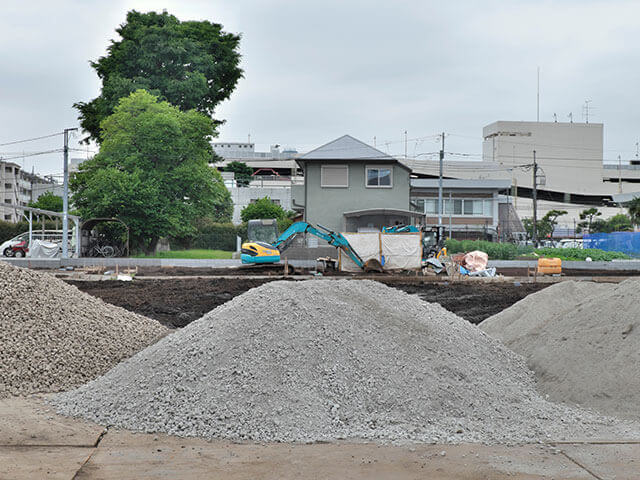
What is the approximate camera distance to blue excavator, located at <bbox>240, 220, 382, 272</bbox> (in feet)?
A: 82.5

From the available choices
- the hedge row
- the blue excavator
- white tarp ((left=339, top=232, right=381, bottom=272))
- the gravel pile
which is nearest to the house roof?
the hedge row

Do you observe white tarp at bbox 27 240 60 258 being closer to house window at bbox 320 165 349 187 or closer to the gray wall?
the gray wall

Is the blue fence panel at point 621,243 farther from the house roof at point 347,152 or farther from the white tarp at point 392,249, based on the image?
the white tarp at point 392,249

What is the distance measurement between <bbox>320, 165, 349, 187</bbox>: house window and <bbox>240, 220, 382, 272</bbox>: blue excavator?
494 inches

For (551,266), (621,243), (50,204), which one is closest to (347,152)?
(551,266)

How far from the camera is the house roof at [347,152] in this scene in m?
39.2

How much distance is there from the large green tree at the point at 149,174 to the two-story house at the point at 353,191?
18.9ft

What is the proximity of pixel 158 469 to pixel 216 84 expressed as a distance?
4432 cm

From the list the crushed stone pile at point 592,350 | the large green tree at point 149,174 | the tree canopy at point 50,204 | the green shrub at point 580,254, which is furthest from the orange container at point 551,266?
the tree canopy at point 50,204

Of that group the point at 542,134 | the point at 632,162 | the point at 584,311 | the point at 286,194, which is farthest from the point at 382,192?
the point at 632,162

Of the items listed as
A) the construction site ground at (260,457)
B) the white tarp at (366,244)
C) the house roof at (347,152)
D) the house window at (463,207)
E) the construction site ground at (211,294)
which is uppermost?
the house roof at (347,152)

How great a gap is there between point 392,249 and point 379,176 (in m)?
14.7

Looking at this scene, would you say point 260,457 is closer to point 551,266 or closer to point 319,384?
point 319,384

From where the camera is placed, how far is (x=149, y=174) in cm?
3438
